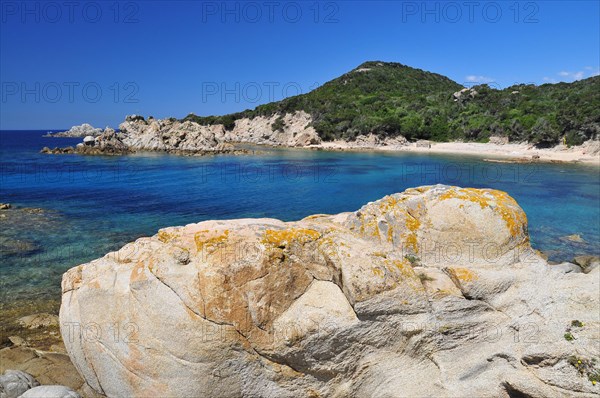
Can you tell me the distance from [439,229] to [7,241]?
983 inches

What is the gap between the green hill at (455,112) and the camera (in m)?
72.8

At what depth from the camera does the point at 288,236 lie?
27.3ft

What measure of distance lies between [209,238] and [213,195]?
106 feet

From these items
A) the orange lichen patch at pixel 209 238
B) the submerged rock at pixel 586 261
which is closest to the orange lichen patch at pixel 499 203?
the orange lichen patch at pixel 209 238

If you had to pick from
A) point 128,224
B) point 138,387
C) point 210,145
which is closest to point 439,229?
point 138,387

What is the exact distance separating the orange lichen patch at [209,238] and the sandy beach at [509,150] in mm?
70704

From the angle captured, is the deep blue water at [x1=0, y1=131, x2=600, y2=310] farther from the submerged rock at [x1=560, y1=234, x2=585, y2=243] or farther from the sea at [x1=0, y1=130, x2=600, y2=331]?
the submerged rock at [x1=560, y1=234, x2=585, y2=243]

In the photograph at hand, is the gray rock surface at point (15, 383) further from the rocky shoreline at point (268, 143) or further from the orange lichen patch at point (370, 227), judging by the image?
the rocky shoreline at point (268, 143)

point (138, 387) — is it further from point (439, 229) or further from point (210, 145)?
point (210, 145)

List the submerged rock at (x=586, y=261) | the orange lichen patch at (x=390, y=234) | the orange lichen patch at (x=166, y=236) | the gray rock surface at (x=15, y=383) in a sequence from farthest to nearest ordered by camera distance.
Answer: the submerged rock at (x=586, y=261)
the orange lichen patch at (x=390, y=234)
the gray rock surface at (x=15, y=383)
the orange lichen patch at (x=166, y=236)

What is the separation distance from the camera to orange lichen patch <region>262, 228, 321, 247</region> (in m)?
8.14

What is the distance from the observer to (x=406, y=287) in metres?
8.11

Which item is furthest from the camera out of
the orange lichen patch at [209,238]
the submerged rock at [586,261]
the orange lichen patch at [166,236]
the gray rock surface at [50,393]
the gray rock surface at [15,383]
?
the submerged rock at [586,261]

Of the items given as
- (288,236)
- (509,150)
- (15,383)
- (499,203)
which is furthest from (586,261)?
(509,150)
